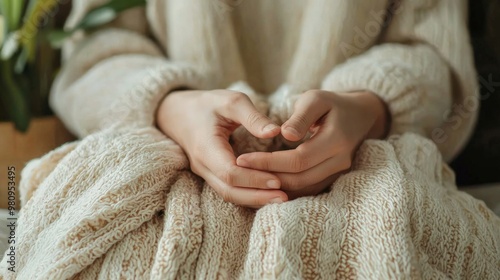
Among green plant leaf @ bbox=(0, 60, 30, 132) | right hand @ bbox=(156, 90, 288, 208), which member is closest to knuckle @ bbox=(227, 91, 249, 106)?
right hand @ bbox=(156, 90, 288, 208)

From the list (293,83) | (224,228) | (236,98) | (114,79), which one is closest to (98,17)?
(114,79)

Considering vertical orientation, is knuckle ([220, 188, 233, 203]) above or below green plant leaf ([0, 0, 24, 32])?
above

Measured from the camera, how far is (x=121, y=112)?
670 mm

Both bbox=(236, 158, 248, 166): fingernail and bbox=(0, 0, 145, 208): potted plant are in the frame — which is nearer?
bbox=(236, 158, 248, 166): fingernail

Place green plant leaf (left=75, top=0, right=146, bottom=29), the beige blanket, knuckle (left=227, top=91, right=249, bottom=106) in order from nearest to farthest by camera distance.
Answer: the beige blanket
knuckle (left=227, top=91, right=249, bottom=106)
green plant leaf (left=75, top=0, right=146, bottom=29)

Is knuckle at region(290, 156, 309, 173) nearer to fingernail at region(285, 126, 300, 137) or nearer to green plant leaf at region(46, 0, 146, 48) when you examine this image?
fingernail at region(285, 126, 300, 137)

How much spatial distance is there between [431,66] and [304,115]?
37 cm

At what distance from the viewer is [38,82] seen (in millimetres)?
1027

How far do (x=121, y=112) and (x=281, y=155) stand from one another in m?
0.28

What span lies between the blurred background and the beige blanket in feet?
1.50

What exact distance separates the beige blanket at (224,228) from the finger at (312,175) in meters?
0.02

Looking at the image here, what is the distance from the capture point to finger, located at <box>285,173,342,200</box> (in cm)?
50

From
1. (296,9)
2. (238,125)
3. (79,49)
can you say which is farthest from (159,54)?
(238,125)

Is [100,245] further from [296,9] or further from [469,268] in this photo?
[296,9]
